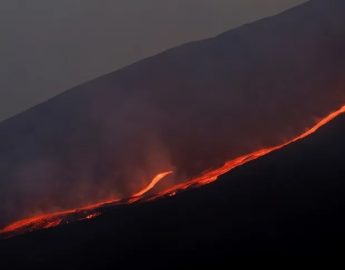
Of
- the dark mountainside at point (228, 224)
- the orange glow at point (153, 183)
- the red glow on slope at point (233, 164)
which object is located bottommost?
the dark mountainside at point (228, 224)

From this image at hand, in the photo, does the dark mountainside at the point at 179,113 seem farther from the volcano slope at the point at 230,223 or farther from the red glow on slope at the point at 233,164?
the volcano slope at the point at 230,223

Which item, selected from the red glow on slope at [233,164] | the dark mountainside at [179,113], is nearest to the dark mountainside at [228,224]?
the red glow on slope at [233,164]

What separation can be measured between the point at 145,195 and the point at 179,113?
185cm

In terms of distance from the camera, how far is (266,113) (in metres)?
5.01

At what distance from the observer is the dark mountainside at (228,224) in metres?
3.18

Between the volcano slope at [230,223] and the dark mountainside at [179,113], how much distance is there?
0.64m

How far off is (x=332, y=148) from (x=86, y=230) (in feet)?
6.78

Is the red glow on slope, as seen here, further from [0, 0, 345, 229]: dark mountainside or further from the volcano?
[0, 0, 345, 229]: dark mountainside

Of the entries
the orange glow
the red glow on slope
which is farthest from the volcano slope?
the orange glow

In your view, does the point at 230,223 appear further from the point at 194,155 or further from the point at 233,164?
the point at 194,155

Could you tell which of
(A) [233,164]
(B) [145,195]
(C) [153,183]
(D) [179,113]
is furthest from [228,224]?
(D) [179,113]

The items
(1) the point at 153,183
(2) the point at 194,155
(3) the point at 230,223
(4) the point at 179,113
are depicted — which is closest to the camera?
(3) the point at 230,223

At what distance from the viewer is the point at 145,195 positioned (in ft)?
13.3

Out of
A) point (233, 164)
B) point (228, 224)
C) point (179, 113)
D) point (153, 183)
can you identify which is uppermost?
point (179, 113)
